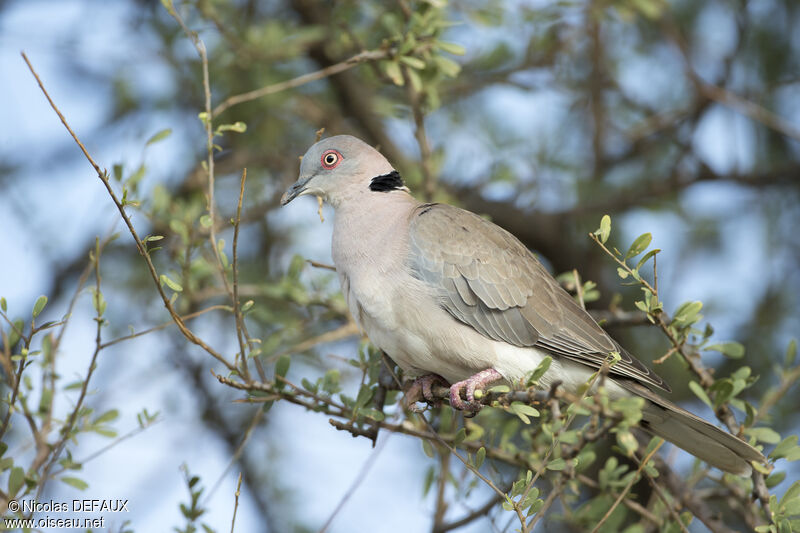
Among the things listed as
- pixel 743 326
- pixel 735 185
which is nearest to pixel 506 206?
pixel 735 185

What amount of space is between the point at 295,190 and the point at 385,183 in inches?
15.1

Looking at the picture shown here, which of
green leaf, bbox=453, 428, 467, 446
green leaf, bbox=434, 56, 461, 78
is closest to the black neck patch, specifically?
green leaf, bbox=434, 56, 461, 78

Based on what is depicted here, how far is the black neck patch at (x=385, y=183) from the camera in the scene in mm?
3658

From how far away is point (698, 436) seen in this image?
124 inches

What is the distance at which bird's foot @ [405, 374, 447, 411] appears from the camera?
3324mm

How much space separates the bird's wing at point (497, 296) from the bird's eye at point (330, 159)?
45 cm

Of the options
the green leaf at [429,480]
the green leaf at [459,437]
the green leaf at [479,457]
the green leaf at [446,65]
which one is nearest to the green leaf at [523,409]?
the green leaf at [479,457]

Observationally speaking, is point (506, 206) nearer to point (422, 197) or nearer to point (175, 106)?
point (422, 197)

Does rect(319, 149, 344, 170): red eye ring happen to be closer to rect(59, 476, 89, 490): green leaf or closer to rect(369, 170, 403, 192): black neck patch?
rect(369, 170, 403, 192): black neck patch

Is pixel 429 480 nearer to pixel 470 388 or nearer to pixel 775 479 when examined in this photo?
pixel 470 388

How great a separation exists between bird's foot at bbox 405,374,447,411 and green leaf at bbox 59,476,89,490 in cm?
118

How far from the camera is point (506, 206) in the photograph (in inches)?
206

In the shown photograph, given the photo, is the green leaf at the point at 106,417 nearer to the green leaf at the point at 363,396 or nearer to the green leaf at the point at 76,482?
the green leaf at the point at 76,482

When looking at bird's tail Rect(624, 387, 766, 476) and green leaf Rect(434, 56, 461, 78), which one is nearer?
bird's tail Rect(624, 387, 766, 476)
